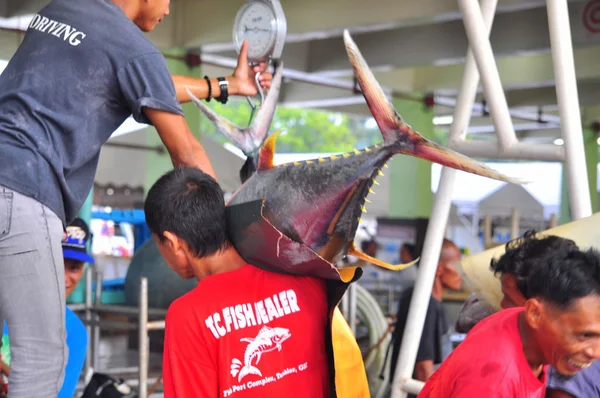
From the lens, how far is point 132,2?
7.39 feet

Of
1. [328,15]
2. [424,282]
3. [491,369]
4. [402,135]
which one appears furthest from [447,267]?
[328,15]

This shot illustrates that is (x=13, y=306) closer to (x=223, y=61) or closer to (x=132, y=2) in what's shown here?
(x=132, y=2)

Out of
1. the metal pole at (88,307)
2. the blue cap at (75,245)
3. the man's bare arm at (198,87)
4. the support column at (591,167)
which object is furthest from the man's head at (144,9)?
the support column at (591,167)

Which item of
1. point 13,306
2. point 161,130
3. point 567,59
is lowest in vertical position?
point 13,306

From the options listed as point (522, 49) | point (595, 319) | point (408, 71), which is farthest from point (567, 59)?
point (408, 71)

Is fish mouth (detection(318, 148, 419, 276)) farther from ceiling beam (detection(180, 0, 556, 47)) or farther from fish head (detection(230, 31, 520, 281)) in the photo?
ceiling beam (detection(180, 0, 556, 47))

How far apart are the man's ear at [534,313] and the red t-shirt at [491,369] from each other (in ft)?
0.14

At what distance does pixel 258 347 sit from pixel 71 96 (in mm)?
746

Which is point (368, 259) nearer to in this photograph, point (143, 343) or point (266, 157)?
point (266, 157)

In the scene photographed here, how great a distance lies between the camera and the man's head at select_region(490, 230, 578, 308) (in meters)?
2.23

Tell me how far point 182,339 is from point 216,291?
0.12m

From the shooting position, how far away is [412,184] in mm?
14336

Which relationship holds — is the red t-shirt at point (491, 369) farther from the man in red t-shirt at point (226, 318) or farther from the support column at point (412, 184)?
the support column at point (412, 184)

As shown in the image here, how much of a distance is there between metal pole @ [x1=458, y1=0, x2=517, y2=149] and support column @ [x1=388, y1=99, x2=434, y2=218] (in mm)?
11709
